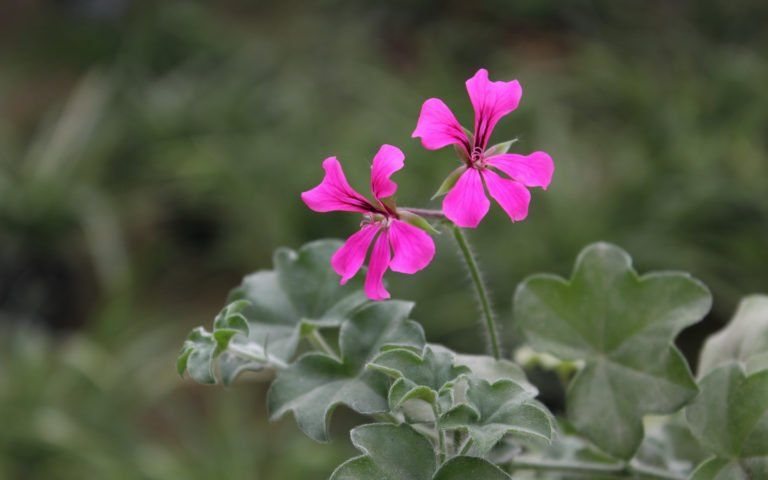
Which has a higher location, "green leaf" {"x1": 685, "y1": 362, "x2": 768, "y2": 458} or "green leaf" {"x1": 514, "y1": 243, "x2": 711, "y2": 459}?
"green leaf" {"x1": 514, "y1": 243, "x2": 711, "y2": 459}

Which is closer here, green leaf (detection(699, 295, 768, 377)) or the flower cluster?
the flower cluster

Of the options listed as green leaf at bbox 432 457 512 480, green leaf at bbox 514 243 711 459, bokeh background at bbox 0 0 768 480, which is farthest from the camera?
bokeh background at bbox 0 0 768 480

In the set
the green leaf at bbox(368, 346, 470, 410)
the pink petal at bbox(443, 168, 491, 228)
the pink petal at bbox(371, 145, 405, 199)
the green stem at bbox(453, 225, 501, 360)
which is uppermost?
the pink petal at bbox(371, 145, 405, 199)

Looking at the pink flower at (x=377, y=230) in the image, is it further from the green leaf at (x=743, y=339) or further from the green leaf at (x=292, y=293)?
the green leaf at (x=743, y=339)

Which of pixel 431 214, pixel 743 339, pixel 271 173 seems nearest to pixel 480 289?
pixel 431 214

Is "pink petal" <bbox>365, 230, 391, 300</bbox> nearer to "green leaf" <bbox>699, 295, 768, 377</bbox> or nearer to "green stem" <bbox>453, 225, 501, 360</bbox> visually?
"green stem" <bbox>453, 225, 501, 360</bbox>

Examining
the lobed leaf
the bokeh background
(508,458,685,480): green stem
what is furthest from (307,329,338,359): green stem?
the bokeh background
